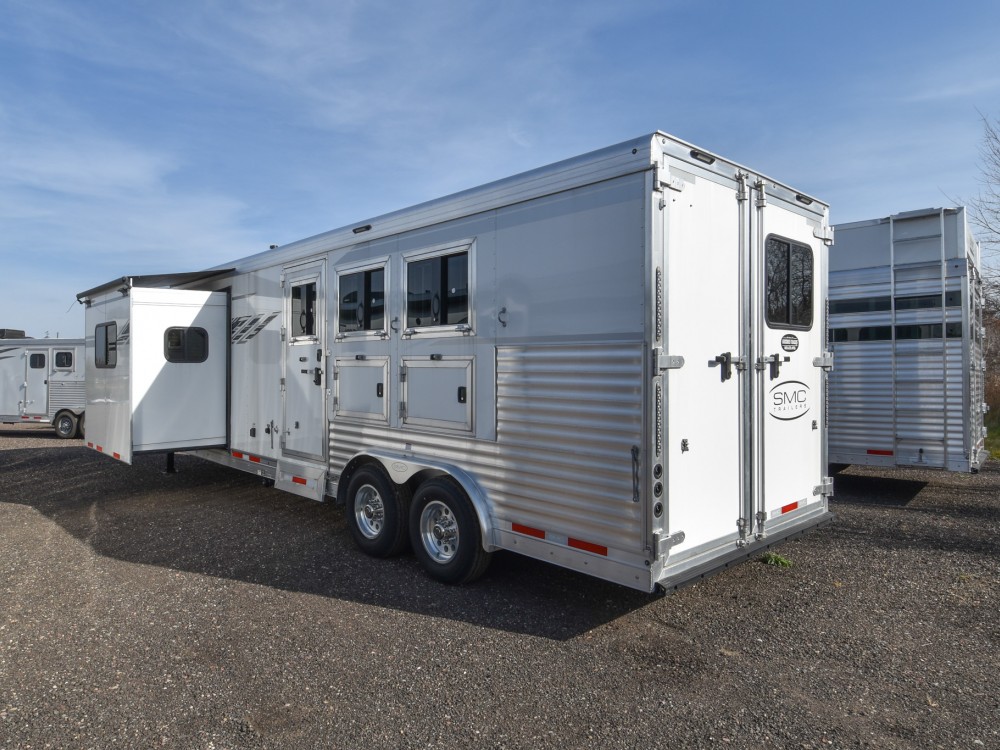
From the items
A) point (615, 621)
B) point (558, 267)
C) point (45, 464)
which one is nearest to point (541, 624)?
point (615, 621)

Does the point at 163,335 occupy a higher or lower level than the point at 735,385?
higher

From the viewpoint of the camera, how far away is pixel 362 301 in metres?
5.86

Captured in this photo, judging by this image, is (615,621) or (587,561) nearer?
(587,561)

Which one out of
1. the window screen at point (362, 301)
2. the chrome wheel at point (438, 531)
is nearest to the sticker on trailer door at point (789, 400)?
the chrome wheel at point (438, 531)

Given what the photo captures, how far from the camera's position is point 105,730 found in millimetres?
3182

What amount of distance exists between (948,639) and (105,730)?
461 cm

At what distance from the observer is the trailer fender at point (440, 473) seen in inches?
182

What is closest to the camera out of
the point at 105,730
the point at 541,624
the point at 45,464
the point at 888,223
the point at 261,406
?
the point at 105,730

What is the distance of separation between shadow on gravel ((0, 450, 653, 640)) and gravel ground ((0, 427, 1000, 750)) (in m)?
0.03

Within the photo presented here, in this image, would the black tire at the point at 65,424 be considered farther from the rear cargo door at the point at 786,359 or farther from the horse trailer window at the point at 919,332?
the horse trailer window at the point at 919,332

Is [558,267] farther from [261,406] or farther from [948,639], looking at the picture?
[261,406]

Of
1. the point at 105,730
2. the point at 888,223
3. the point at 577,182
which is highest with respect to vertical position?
the point at 888,223

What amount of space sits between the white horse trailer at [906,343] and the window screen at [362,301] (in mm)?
5473

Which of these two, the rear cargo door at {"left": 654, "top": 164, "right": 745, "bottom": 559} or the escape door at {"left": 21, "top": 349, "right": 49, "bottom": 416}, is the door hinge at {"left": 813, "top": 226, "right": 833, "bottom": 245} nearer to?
the rear cargo door at {"left": 654, "top": 164, "right": 745, "bottom": 559}
